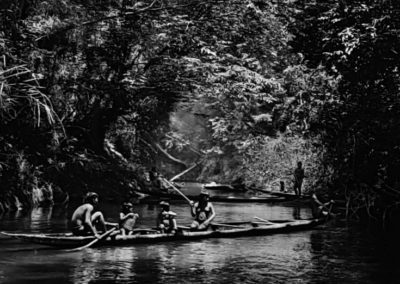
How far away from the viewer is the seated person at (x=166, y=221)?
45.4ft

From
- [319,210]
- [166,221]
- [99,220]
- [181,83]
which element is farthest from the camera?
[181,83]

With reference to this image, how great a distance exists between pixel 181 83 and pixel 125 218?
1265 centimetres

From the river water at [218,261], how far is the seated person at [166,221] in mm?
385

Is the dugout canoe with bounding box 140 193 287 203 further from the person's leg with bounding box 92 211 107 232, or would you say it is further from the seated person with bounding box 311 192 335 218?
the person's leg with bounding box 92 211 107 232

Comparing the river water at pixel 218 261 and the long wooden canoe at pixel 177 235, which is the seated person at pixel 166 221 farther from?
the river water at pixel 218 261

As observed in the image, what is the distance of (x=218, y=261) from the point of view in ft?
39.1

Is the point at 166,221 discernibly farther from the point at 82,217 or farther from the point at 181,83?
the point at 181,83

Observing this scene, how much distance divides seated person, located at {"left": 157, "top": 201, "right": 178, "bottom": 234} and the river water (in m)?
0.39

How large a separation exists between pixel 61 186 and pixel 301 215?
9.31m

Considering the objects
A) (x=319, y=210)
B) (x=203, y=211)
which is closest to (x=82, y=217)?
(x=203, y=211)

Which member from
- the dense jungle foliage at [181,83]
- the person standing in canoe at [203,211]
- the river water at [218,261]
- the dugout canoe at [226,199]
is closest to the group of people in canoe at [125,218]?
the person standing in canoe at [203,211]

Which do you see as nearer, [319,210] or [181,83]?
[319,210]

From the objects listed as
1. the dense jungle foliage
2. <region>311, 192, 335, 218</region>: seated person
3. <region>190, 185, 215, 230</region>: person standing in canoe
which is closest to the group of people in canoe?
<region>190, 185, 215, 230</region>: person standing in canoe

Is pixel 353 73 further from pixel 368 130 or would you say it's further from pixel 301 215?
pixel 301 215
